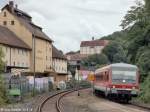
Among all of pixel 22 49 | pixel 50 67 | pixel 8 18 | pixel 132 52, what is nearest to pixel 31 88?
pixel 132 52

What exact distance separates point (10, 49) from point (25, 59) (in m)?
8.01

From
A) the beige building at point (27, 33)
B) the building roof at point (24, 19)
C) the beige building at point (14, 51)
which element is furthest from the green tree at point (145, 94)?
the building roof at point (24, 19)

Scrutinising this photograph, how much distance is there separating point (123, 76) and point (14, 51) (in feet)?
156

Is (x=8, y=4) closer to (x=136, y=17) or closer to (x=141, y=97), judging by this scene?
(x=136, y=17)

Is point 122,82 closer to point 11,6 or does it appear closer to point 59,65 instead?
point 11,6

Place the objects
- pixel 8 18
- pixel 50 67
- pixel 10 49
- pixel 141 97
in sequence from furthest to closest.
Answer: pixel 50 67
pixel 8 18
pixel 10 49
pixel 141 97

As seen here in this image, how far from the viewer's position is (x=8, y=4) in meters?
104

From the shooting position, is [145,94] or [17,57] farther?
[17,57]

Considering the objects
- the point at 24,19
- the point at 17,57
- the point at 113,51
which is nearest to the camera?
the point at 17,57

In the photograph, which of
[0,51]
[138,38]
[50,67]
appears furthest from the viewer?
[50,67]

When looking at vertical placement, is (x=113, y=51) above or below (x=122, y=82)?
above

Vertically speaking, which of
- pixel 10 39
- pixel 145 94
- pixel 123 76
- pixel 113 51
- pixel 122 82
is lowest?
pixel 145 94

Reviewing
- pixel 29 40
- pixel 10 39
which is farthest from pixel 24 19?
pixel 10 39

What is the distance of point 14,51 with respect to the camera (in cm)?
9038
